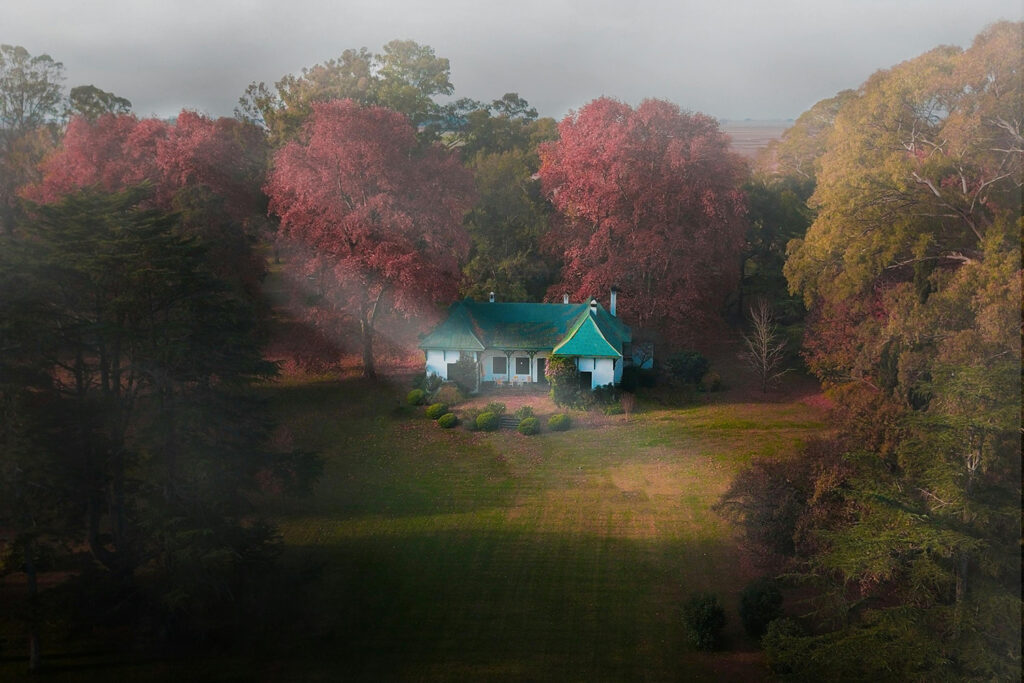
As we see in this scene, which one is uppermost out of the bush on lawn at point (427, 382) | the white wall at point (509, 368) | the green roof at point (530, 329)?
the green roof at point (530, 329)

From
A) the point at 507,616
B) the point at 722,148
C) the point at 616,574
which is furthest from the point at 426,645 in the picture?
the point at 722,148

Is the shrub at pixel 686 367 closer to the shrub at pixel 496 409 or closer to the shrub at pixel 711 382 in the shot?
the shrub at pixel 711 382

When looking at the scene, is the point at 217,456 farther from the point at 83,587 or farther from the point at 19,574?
the point at 19,574

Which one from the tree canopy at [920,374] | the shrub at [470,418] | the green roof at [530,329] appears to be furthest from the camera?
the green roof at [530,329]

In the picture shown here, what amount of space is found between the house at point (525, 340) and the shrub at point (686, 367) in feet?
8.20

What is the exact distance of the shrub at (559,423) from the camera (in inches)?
1127

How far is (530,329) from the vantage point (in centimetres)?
3419

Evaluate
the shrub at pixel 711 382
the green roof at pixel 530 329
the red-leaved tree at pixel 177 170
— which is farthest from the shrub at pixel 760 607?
the red-leaved tree at pixel 177 170

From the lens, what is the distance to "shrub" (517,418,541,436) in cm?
2823

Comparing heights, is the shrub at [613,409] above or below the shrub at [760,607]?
above

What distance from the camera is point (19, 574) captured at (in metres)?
17.6

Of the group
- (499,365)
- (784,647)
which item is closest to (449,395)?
(499,365)

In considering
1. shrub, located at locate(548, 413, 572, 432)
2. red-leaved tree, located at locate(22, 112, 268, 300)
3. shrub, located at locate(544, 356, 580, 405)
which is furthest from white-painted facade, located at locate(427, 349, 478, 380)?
red-leaved tree, located at locate(22, 112, 268, 300)

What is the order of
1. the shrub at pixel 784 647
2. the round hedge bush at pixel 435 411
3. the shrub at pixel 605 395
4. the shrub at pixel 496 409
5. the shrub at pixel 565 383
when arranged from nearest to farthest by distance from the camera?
the shrub at pixel 784 647
the shrub at pixel 496 409
the round hedge bush at pixel 435 411
the shrub at pixel 565 383
the shrub at pixel 605 395
